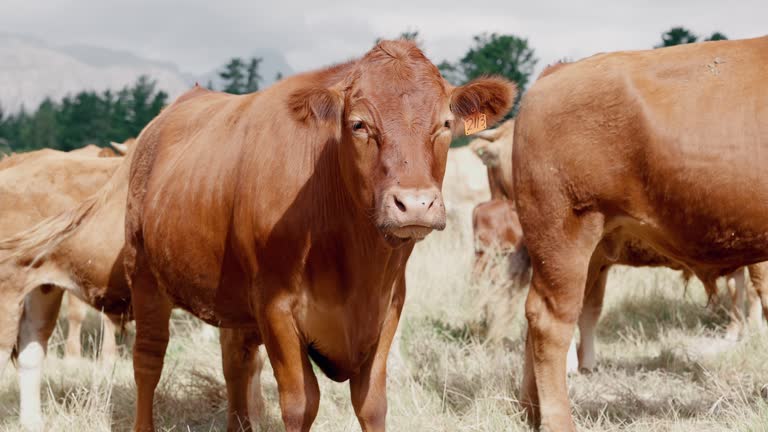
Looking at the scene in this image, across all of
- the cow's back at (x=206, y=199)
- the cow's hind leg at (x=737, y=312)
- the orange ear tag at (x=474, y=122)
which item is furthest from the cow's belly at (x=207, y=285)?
the cow's hind leg at (x=737, y=312)

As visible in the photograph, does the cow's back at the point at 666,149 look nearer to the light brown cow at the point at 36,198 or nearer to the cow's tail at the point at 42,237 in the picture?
the cow's tail at the point at 42,237

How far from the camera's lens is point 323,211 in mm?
3391

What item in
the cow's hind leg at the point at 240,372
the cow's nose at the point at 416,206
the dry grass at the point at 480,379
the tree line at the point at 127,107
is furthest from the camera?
the tree line at the point at 127,107

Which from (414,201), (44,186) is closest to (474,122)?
(414,201)

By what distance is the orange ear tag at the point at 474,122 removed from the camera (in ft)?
11.3

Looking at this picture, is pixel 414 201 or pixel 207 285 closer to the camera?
pixel 414 201

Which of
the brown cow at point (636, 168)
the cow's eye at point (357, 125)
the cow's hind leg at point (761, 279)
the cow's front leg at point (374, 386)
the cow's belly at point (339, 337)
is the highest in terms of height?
the cow's eye at point (357, 125)

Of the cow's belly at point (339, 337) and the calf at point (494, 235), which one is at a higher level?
the cow's belly at point (339, 337)

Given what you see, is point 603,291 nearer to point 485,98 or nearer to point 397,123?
point 485,98

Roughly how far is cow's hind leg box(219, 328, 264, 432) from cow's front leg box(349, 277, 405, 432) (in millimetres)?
1357

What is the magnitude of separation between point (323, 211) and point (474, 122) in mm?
747

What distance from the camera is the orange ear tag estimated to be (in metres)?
3.45

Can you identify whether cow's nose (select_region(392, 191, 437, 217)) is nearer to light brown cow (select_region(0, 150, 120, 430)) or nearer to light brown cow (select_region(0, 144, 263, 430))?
light brown cow (select_region(0, 144, 263, 430))

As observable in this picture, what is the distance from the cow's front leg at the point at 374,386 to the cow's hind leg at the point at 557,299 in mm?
1147
